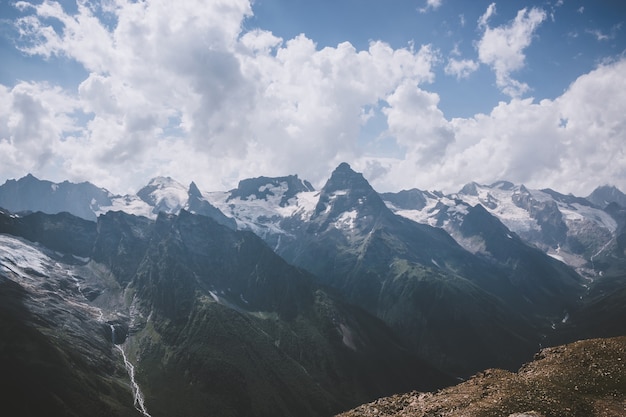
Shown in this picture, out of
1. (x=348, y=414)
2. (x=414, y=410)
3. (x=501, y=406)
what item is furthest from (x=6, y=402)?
(x=501, y=406)

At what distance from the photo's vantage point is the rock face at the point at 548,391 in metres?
56.2

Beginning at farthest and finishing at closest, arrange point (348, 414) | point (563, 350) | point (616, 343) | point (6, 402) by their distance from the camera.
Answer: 1. point (6, 402)
2. point (348, 414)
3. point (563, 350)
4. point (616, 343)

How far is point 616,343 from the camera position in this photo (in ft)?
220

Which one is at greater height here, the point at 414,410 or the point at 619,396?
the point at 619,396

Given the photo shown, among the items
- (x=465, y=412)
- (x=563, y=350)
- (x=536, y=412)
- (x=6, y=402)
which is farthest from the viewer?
(x=6, y=402)

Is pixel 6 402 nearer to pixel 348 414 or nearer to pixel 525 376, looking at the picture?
pixel 348 414

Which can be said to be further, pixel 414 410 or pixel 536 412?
pixel 414 410

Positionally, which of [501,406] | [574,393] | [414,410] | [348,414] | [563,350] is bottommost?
[348,414]

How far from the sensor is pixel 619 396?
5756cm

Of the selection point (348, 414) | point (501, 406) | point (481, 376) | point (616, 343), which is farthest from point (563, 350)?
point (348, 414)

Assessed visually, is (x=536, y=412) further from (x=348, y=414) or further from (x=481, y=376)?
(x=348, y=414)

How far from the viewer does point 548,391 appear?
6006 cm

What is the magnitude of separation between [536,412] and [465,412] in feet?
30.7

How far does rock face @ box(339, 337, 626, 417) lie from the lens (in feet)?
185
